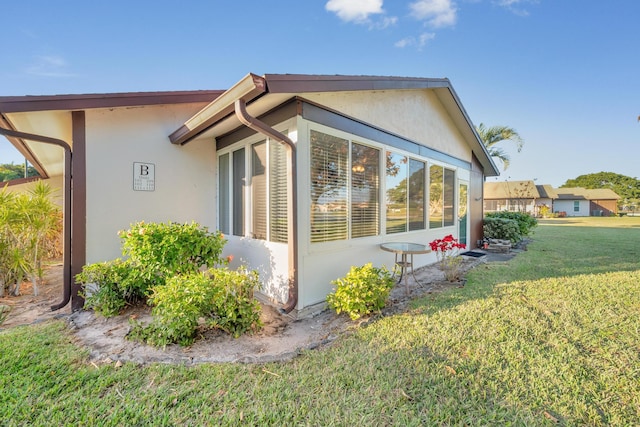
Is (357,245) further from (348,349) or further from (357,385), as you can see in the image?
(357,385)

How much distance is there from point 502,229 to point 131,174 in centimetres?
1234

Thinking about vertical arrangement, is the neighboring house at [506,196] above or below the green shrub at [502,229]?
above

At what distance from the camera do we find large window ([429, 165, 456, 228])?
26.0ft

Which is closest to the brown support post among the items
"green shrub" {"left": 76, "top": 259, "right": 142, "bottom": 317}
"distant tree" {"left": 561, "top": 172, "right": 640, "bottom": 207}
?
"green shrub" {"left": 76, "top": 259, "right": 142, "bottom": 317}

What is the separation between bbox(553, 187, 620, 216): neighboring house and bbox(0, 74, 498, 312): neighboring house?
1975 inches

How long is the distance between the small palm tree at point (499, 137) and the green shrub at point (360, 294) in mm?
14064

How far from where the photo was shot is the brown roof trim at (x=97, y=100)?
353 centimetres

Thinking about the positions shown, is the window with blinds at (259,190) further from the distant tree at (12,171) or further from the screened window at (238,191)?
the distant tree at (12,171)

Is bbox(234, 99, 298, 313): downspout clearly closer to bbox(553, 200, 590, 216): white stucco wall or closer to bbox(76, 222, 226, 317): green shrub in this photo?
bbox(76, 222, 226, 317): green shrub

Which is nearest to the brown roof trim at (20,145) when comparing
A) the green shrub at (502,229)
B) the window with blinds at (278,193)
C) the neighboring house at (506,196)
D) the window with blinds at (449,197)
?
the window with blinds at (278,193)

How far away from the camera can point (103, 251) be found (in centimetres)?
474

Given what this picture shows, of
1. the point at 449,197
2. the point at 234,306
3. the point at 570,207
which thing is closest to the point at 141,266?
the point at 234,306

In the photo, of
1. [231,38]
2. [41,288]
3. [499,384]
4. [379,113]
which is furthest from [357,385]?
[231,38]

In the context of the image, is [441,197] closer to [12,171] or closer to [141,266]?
[141,266]
